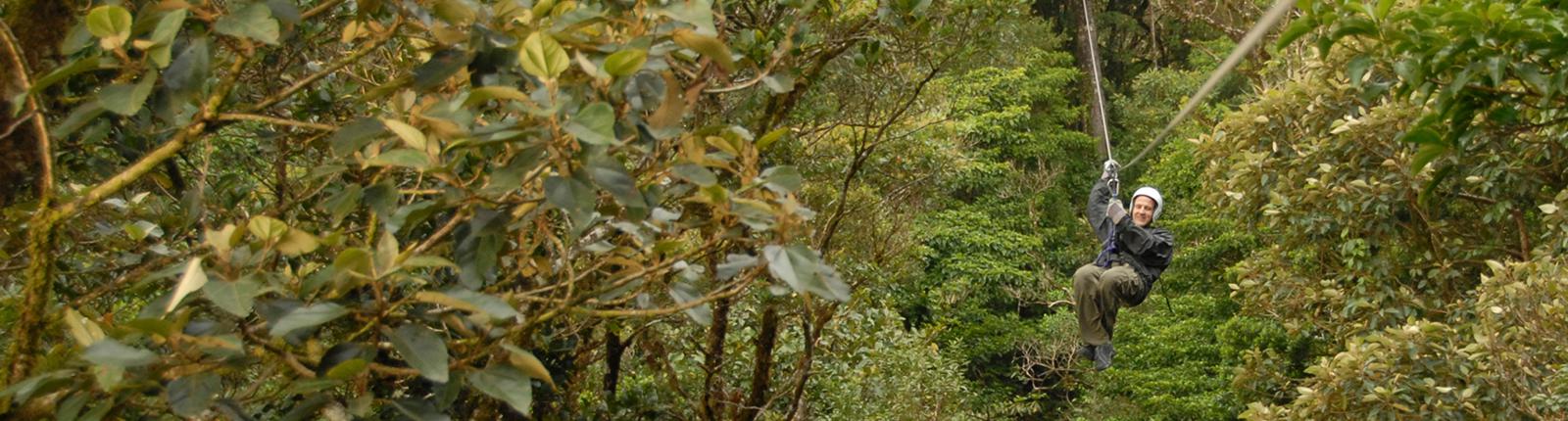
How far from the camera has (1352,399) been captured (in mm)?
6965

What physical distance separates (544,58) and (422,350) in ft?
1.14

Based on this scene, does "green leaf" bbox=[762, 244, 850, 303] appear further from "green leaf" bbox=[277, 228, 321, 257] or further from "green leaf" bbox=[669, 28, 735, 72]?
"green leaf" bbox=[277, 228, 321, 257]

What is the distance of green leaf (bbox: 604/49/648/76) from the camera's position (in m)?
1.73

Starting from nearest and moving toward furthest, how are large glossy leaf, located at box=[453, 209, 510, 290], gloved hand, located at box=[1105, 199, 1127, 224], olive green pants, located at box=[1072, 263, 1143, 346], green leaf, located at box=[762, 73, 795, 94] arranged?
large glossy leaf, located at box=[453, 209, 510, 290]
green leaf, located at box=[762, 73, 795, 94]
gloved hand, located at box=[1105, 199, 1127, 224]
olive green pants, located at box=[1072, 263, 1143, 346]

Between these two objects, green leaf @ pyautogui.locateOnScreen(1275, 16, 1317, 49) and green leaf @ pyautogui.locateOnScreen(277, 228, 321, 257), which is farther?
green leaf @ pyautogui.locateOnScreen(1275, 16, 1317, 49)

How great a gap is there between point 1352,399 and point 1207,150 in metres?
3.09

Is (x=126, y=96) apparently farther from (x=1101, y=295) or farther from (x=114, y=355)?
(x=1101, y=295)

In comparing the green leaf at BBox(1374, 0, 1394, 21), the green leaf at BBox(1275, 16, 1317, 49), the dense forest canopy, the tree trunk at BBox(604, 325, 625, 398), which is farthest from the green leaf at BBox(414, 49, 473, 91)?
the tree trunk at BBox(604, 325, 625, 398)

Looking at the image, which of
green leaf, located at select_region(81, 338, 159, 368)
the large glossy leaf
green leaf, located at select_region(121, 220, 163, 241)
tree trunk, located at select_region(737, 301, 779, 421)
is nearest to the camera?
green leaf, located at select_region(81, 338, 159, 368)

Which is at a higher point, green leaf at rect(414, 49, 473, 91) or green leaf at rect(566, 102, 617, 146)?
green leaf at rect(566, 102, 617, 146)

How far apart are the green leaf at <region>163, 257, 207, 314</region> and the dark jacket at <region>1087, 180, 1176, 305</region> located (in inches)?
196

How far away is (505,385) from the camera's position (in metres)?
1.71

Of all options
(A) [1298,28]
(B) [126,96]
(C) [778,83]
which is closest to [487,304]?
(B) [126,96]

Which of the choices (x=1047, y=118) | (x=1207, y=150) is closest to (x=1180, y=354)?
(x=1047, y=118)
